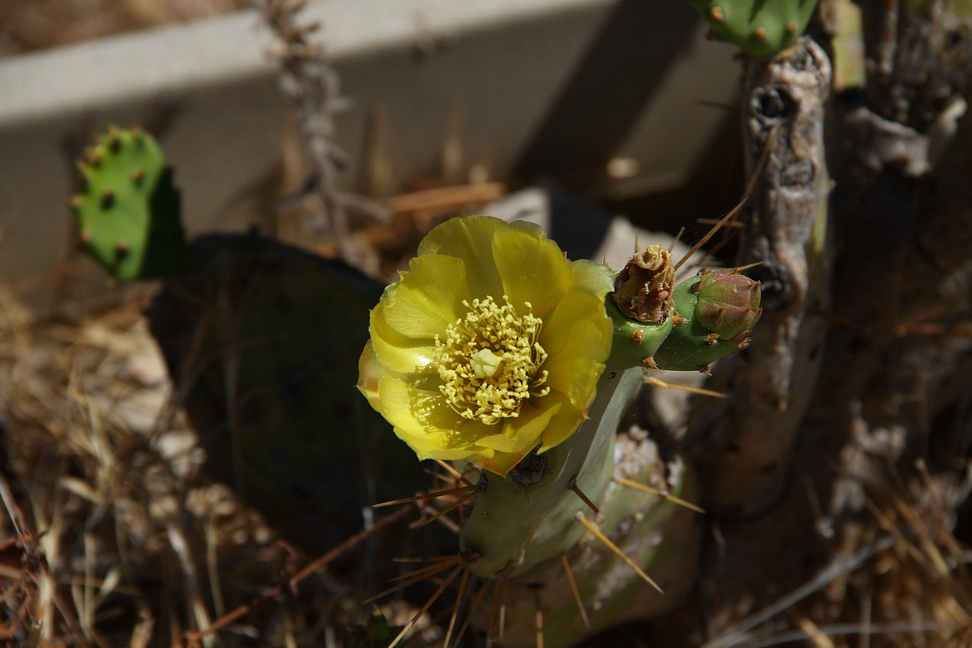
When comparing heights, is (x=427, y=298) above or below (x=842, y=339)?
above

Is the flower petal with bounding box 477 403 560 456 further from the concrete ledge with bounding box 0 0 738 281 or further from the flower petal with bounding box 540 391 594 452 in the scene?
the concrete ledge with bounding box 0 0 738 281

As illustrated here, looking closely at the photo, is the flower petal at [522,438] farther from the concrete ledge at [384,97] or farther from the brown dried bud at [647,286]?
the concrete ledge at [384,97]

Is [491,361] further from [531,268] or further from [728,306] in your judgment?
[728,306]

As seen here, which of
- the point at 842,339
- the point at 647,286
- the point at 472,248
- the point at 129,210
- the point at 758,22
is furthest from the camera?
the point at 129,210

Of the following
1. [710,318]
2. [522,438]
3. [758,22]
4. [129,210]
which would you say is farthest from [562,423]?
[129,210]

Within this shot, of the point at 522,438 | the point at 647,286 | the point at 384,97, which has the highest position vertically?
the point at 647,286

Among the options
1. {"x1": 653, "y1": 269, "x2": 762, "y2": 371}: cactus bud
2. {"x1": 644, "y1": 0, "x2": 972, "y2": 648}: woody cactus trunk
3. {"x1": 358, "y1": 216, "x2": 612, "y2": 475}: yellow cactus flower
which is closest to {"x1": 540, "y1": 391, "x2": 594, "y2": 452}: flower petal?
{"x1": 358, "y1": 216, "x2": 612, "y2": 475}: yellow cactus flower

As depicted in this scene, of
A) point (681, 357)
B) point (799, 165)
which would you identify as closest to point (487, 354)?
point (681, 357)
